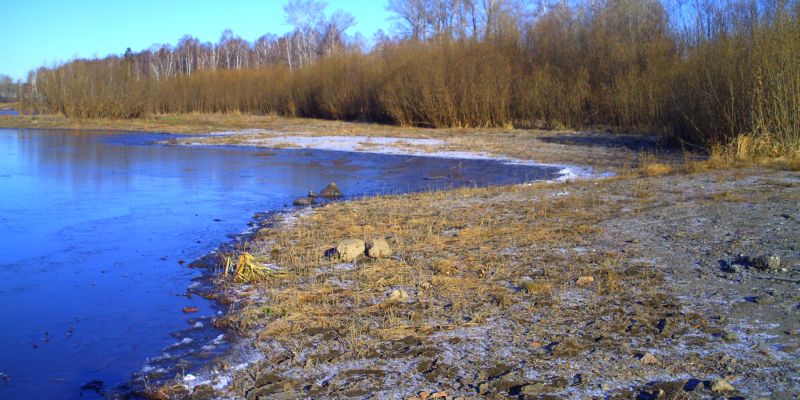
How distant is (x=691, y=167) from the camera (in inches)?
521

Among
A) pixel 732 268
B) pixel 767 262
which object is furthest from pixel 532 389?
pixel 767 262

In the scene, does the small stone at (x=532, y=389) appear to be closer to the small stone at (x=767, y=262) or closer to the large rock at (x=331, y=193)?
the small stone at (x=767, y=262)

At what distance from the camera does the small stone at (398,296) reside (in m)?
5.93

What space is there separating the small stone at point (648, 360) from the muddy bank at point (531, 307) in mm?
13

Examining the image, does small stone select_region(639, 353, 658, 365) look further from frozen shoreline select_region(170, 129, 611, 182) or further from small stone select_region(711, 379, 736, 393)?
frozen shoreline select_region(170, 129, 611, 182)

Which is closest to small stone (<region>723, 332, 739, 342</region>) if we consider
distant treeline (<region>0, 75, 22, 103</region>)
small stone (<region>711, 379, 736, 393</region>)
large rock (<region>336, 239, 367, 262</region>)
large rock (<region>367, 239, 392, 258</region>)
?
small stone (<region>711, 379, 736, 393</region>)

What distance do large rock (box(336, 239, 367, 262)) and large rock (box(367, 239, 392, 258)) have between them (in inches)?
4.1

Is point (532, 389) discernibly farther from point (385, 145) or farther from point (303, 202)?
point (385, 145)

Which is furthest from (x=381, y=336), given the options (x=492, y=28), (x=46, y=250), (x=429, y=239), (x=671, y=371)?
(x=492, y=28)

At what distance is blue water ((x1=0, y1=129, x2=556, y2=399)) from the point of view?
518 centimetres

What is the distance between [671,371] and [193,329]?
359 cm

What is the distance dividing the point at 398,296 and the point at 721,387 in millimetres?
2738

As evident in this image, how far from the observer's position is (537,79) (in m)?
29.9

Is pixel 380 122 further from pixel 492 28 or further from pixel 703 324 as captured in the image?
pixel 703 324
